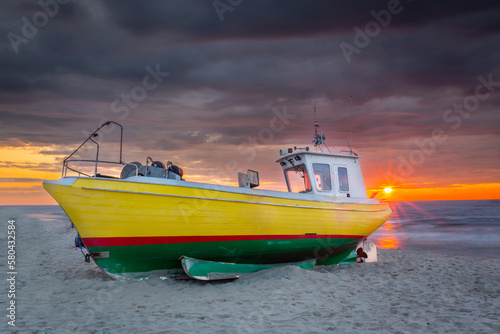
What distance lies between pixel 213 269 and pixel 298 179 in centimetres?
396

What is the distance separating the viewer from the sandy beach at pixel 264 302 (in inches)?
217

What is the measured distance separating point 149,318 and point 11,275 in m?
5.45

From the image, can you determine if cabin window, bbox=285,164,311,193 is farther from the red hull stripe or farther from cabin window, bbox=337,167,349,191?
the red hull stripe

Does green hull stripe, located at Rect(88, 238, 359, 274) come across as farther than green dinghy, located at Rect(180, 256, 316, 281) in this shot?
No

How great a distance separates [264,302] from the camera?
22.1ft

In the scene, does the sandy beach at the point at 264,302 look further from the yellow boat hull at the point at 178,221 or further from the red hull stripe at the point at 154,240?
the red hull stripe at the point at 154,240

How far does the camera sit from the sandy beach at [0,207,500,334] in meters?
5.51

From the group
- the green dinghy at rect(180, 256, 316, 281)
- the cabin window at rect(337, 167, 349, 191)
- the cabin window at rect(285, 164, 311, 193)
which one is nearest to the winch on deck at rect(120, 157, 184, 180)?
the green dinghy at rect(180, 256, 316, 281)

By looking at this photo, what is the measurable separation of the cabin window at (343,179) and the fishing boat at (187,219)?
1.54ft

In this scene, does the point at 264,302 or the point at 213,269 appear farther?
the point at 213,269

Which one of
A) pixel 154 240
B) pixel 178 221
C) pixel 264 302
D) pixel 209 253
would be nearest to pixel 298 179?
pixel 209 253

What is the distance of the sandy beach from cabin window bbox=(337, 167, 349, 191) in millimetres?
2411

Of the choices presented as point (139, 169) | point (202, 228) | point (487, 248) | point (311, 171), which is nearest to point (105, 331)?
point (202, 228)

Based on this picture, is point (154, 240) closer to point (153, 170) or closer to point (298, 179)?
point (153, 170)
